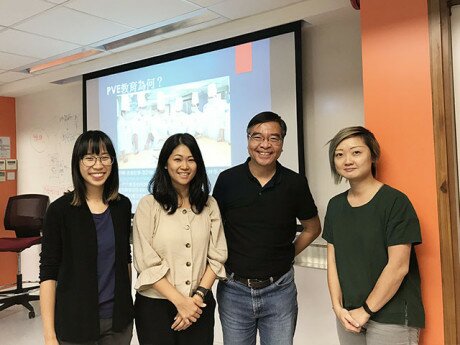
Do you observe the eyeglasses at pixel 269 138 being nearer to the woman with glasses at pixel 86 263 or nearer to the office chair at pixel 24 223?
the woman with glasses at pixel 86 263

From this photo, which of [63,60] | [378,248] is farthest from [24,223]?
[378,248]

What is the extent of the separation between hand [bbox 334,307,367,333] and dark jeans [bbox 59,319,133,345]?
82cm

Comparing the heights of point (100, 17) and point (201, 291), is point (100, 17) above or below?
above

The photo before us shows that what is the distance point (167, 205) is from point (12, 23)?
2095mm

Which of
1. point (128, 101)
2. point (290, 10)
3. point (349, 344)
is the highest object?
point (290, 10)

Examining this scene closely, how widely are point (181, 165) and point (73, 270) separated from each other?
1.83 ft

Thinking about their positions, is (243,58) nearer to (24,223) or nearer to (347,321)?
(347,321)

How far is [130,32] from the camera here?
10.1ft

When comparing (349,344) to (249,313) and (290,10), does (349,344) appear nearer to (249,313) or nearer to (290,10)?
(249,313)

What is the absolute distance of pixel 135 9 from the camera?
8.56ft

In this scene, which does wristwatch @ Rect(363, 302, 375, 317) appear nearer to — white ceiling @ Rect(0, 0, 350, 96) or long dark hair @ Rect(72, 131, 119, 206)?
long dark hair @ Rect(72, 131, 119, 206)

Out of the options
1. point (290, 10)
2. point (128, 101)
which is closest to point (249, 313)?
point (290, 10)

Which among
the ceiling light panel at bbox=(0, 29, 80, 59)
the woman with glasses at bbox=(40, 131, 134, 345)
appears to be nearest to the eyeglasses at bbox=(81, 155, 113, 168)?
the woman with glasses at bbox=(40, 131, 134, 345)

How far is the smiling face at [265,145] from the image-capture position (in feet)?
5.50
